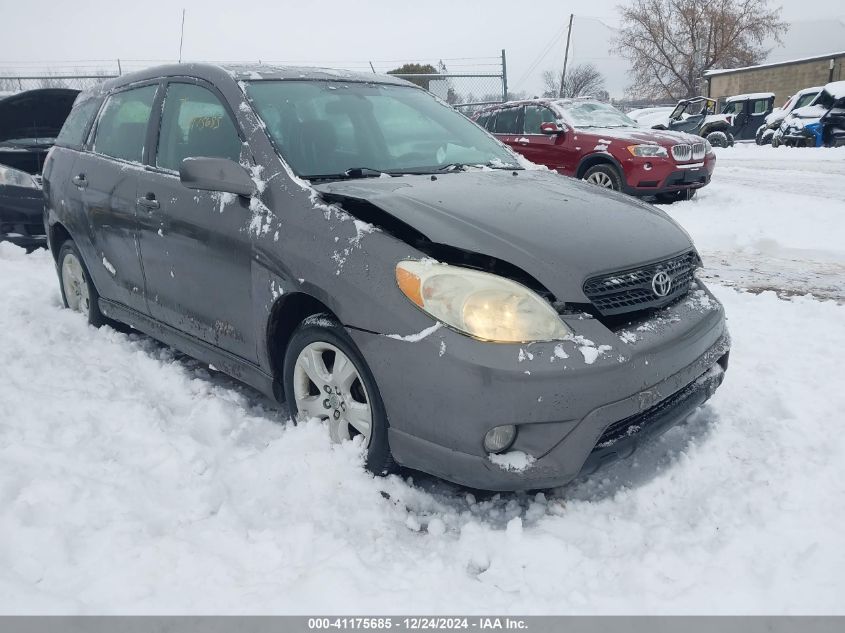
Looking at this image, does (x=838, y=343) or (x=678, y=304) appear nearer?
(x=678, y=304)

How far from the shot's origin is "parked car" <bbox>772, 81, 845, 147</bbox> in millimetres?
17859

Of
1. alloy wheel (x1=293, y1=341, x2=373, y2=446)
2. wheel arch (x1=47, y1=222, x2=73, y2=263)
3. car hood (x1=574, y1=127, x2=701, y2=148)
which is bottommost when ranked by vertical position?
alloy wheel (x1=293, y1=341, x2=373, y2=446)

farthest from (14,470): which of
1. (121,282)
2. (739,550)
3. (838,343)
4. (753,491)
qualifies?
(838,343)

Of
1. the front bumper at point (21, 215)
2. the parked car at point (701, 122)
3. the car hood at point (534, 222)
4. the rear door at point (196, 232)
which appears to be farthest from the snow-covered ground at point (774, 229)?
the parked car at point (701, 122)

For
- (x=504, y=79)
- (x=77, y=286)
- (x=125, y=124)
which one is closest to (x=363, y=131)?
(x=125, y=124)

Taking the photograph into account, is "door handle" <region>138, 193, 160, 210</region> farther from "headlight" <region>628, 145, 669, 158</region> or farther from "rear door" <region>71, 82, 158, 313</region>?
"headlight" <region>628, 145, 669, 158</region>

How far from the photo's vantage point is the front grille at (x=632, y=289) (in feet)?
7.69

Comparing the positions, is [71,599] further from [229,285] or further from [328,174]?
[328,174]

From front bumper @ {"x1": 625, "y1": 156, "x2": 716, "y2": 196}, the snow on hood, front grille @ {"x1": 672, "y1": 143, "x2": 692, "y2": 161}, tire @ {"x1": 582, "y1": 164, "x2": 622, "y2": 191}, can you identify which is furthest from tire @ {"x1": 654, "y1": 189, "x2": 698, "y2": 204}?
the snow on hood

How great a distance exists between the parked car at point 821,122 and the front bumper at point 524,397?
19.6 metres

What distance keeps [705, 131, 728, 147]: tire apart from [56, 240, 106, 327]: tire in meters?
21.8

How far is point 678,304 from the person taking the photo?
8.85 feet

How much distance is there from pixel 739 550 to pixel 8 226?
726cm

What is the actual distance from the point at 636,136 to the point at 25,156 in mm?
Result: 7666
